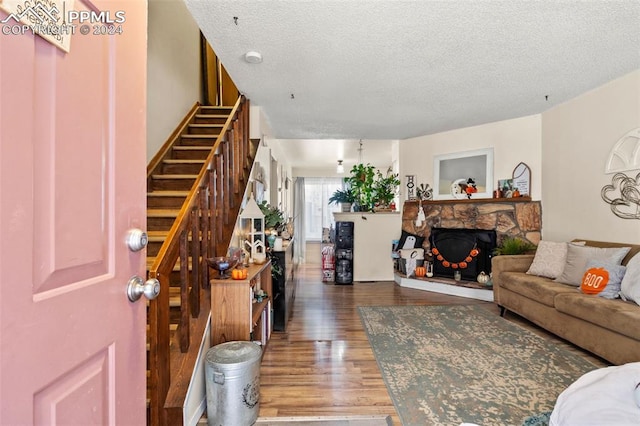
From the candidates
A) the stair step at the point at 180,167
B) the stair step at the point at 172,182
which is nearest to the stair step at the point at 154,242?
the stair step at the point at 172,182

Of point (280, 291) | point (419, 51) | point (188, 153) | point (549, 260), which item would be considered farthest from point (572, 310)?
point (188, 153)

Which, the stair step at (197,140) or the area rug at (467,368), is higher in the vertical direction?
the stair step at (197,140)

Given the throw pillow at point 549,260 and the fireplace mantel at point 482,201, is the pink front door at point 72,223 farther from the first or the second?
the fireplace mantel at point 482,201

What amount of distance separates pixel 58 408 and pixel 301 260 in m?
7.18

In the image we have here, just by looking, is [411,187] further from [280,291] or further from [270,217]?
[280,291]

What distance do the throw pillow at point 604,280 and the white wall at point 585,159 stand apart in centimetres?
58

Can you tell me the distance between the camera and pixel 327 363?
2.50 meters

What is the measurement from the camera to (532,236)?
4.26 meters

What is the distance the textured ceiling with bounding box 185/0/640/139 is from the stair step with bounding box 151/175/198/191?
1.09 metres

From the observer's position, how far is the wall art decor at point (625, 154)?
9.66ft

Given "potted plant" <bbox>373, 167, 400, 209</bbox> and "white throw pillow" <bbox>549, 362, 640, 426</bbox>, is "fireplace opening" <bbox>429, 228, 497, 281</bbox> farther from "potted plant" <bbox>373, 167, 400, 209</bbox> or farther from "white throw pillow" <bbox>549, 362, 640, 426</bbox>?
"white throw pillow" <bbox>549, 362, 640, 426</bbox>

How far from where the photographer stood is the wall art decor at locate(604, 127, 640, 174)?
116 inches

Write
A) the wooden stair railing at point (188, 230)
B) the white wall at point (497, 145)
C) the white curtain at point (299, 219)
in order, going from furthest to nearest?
the white curtain at point (299, 219), the white wall at point (497, 145), the wooden stair railing at point (188, 230)

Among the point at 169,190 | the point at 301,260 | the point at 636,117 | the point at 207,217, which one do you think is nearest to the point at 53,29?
the point at 207,217
